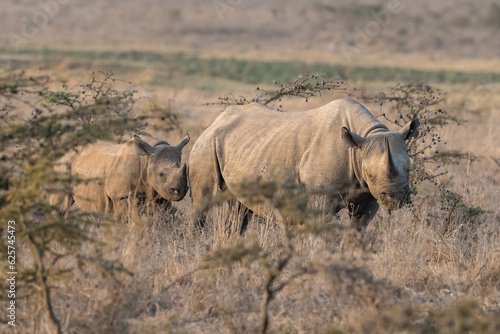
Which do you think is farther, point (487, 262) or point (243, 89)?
point (243, 89)

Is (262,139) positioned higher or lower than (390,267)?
A: higher

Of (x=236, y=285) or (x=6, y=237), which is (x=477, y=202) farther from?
(x=6, y=237)

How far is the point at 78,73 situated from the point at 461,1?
7068cm

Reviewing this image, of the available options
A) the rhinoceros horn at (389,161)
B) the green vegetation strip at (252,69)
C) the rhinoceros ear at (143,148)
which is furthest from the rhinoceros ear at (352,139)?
the green vegetation strip at (252,69)

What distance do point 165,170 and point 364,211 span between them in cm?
244

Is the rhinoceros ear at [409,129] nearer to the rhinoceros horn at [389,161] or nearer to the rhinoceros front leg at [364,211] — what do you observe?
the rhinoceros horn at [389,161]

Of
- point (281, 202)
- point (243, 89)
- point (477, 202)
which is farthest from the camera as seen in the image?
point (243, 89)

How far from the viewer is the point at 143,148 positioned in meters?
9.30

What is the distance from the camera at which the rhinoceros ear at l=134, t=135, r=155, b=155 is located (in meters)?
9.19

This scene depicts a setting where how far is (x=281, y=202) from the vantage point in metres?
5.48

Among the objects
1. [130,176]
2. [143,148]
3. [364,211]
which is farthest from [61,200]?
[364,211]

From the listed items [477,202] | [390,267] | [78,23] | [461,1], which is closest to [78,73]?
[477,202]

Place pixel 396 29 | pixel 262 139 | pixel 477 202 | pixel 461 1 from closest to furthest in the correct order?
pixel 262 139, pixel 477 202, pixel 396 29, pixel 461 1

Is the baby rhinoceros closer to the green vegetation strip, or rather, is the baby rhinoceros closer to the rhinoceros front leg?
the rhinoceros front leg
